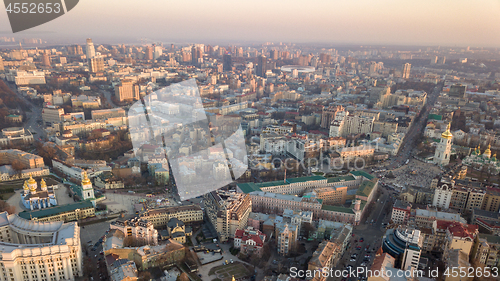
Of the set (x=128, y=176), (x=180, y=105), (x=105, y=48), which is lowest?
(x=128, y=176)

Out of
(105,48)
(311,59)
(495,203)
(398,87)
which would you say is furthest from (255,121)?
(105,48)

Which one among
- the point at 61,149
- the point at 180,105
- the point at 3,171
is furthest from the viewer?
the point at 180,105

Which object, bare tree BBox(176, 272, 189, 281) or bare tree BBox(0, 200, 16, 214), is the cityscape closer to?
bare tree BBox(0, 200, 16, 214)

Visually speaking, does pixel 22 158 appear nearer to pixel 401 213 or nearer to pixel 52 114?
pixel 52 114

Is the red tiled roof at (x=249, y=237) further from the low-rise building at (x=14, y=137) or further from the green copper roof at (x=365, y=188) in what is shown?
the low-rise building at (x=14, y=137)

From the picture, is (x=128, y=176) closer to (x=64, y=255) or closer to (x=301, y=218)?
(x=64, y=255)

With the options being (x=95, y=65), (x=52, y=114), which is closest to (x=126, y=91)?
(x=52, y=114)
